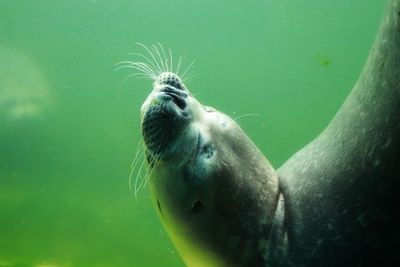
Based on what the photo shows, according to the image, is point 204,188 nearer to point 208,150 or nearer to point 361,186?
point 208,150

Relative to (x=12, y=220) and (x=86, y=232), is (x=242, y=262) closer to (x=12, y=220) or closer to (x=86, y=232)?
(x=86, y=232)

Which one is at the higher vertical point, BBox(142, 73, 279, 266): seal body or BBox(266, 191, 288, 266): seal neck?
BBox(142, 73, 279, 266): seal body

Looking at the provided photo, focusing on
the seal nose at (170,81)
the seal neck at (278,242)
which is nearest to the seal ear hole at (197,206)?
the seal neck at (278,242)

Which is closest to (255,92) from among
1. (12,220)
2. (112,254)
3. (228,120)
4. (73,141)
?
(73,141)

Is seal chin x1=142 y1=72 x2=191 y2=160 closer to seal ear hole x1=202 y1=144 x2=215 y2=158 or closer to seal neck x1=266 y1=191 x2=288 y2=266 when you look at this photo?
seal ear hole x1=202 y1=144 x2=215 y2=158

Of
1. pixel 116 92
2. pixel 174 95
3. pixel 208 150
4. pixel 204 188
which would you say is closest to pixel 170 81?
pixel 174 95

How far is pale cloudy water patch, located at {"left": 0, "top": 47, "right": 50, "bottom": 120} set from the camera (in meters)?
6.60

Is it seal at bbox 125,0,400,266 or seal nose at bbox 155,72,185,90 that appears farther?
seal nose at bbox 155,72,185,90

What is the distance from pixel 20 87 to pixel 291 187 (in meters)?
5.47

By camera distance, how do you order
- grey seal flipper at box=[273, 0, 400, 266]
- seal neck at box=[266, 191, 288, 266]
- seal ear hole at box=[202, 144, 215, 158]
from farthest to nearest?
seal ear hole at box=[202, 144, 215, 158] → seal neck at box=[266, 191, 288, 266] → grey seal flipper at box=[273, 0, 400, 266]

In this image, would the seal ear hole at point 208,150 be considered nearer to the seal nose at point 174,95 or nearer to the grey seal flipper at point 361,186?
the seal nose at point 174,95

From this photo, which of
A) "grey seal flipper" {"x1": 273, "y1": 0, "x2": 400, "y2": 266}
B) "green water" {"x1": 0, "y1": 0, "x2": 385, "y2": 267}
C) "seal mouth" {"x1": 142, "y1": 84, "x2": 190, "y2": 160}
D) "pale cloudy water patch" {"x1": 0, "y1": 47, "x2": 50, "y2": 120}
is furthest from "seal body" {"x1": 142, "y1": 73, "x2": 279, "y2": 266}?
"pale cloudy water patch" {"x1": 0, "y1": 47, "x2": 50, "y2": 120}

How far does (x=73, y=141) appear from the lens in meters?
7.36

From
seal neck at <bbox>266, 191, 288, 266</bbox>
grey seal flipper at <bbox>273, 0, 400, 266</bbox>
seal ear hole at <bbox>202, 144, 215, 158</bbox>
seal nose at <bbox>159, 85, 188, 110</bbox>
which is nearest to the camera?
grey seal flipper at <bbox>273, 0, 400, 266</bbox>
